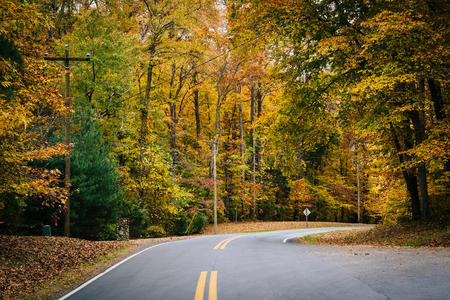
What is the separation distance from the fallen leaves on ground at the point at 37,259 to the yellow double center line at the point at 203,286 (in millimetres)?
3671

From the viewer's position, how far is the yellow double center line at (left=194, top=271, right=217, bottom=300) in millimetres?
5027

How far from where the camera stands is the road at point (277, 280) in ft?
16.2

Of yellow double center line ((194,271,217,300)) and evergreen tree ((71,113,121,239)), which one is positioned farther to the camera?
evergreen tree ((71,113,121,239))

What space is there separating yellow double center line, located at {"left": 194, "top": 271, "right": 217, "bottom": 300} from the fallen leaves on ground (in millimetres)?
3671

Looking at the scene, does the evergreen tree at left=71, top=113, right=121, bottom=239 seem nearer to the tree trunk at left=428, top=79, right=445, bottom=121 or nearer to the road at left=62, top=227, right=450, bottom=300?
the road at left=62, top=227, right=450, bottom=300

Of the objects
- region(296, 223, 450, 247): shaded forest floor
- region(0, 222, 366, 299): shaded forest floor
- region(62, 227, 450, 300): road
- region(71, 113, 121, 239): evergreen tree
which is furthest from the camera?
region(71, 113, 121, 239): evergreen tree

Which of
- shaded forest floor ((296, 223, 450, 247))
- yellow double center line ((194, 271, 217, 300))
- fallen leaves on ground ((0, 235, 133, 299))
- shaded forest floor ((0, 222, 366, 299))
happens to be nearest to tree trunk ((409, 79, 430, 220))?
shaded forest floor ((296, 223, 450, 247))

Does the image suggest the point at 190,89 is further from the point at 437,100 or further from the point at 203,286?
the point at 203,286

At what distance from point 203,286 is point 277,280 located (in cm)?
141

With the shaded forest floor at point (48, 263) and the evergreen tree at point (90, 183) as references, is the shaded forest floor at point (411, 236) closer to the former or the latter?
the shaded forest floor at point (48, 263)

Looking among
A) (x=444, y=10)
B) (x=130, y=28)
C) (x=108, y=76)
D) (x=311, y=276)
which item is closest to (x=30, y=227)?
(x=108, y=76)

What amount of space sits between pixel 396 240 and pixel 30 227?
15760 millimetres

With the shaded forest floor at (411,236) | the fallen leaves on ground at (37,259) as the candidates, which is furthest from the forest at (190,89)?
the fallen leaves on ground at (37,259)

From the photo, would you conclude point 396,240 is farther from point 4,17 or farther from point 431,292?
point 4,17
